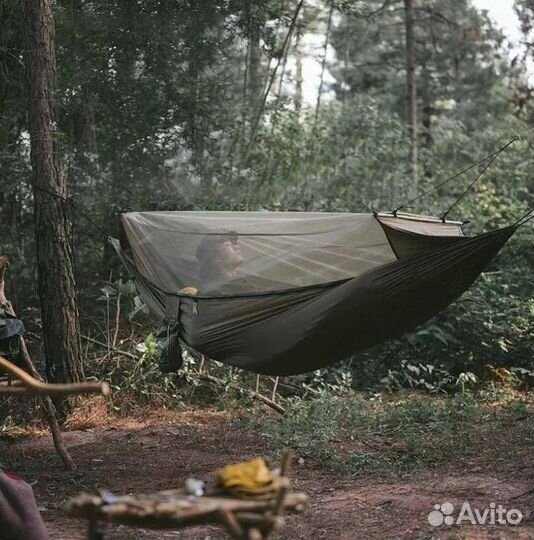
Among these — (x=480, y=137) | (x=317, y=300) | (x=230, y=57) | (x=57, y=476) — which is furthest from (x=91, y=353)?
(x=480, y=137)

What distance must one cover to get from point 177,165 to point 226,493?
17.0 feet

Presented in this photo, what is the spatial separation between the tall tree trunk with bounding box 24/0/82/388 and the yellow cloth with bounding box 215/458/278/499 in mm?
2795

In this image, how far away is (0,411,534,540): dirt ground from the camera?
281 centimetres

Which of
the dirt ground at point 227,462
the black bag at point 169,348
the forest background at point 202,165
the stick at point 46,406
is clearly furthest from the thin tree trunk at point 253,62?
the stick at point 46,406

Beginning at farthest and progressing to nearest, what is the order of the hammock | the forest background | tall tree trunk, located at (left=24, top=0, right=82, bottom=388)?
the forest background → tall tree trunk, located at (left=24, top=0, right=82, bottom=388) → the hammock

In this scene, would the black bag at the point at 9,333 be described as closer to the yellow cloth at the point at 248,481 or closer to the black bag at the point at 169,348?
the black bag at the point at 169,348

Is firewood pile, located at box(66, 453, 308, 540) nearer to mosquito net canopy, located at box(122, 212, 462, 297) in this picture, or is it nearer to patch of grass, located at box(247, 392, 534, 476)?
mosquito net canopy, located at box(122, 212, 462, 297)

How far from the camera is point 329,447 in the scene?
3955mm

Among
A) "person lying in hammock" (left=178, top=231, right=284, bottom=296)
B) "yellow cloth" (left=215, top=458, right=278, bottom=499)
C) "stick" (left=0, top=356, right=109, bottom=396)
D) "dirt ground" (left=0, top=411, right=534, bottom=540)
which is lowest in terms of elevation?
"dirt ground" (left=0, top=411, right=534, bottom=540)

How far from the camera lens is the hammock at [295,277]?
3223mm

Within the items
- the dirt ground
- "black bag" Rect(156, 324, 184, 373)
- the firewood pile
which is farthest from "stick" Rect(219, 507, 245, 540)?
"black bag" Rect(156, 324, 184, 373)

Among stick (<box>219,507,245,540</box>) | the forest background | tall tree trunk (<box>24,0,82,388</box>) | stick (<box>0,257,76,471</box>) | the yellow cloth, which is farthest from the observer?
the forest background

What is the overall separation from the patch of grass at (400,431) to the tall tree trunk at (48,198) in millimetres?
1240

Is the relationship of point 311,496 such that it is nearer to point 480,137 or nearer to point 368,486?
point 368,486
